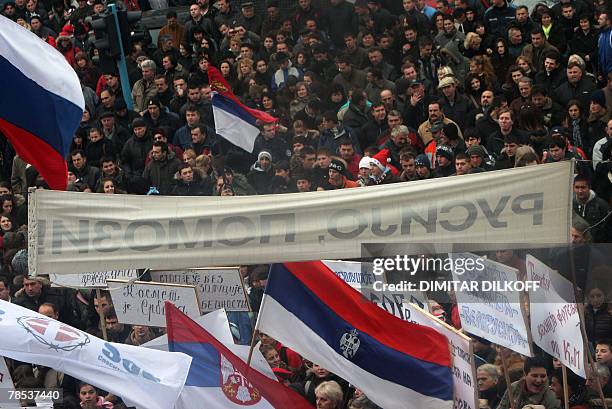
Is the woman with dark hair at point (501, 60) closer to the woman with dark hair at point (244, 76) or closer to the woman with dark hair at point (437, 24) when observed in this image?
the woman with dark hair at point (437, 24)

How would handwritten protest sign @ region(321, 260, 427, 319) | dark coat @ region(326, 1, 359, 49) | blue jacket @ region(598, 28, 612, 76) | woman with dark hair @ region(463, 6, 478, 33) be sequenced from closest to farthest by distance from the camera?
handwritten protest sign @ region(321, 260, 427, 319)
blue jacket @ region(598, 28, 612, 76)
woman with dark hair @ region(463, 6, 478, 33)
dark coat @ region(326, 1, 359, 49)

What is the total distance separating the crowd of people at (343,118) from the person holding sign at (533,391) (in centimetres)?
1

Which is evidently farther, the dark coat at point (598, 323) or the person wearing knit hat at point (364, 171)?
the person wearing knit hat at point (364, 171)

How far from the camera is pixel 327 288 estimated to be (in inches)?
444

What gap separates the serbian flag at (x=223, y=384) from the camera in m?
11.4

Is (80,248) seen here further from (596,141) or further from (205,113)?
(205,113)

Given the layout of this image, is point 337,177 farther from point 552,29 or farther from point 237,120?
point 552,29

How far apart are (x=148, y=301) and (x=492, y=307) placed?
3.36 meters

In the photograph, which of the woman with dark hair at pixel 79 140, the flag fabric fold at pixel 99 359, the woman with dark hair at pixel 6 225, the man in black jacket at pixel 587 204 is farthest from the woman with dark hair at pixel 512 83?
the flag fabric fold at pixel 99 359

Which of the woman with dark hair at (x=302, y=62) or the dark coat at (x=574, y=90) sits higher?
the woman with dark hair at (x=302, y=62)

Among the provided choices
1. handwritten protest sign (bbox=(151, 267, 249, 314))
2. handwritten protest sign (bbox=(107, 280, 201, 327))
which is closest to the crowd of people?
handwritten protest sign (bbox=(107, 280, 201, 327))

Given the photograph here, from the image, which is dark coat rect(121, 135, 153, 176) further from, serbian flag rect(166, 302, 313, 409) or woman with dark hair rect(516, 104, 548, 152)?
serbian flag rect(166, 302, 313, 409)

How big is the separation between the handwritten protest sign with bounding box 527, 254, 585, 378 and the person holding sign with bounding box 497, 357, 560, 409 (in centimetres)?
18

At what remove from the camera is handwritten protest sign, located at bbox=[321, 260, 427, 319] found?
1214cm
